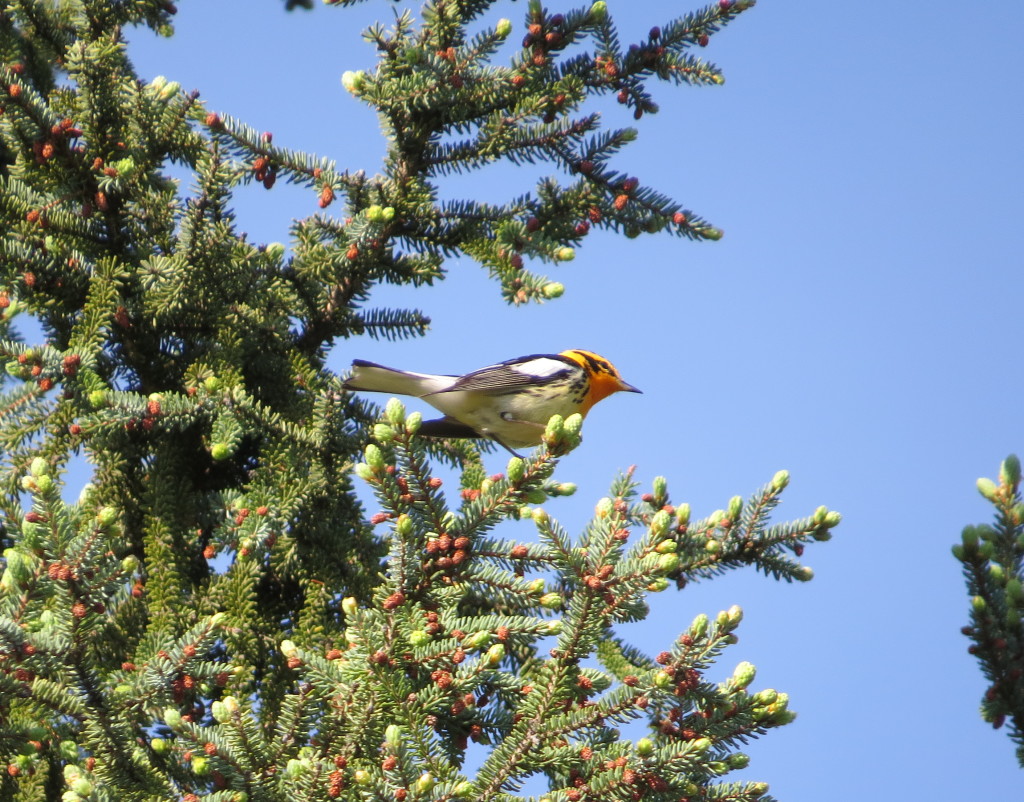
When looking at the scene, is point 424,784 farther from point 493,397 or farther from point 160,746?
point 493,397

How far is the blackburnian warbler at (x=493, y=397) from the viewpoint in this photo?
4543 mm

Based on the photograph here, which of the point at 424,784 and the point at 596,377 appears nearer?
the point at 424,784

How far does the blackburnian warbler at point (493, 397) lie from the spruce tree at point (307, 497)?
0.47 feet

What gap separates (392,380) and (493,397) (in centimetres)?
45

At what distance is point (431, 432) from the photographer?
14.8 ft

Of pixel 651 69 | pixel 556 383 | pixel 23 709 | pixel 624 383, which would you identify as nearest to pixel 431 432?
pixel 556 383

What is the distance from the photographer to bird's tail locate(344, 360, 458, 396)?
4.20 metres

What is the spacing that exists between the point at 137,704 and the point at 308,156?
211cm

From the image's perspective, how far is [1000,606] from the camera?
3092mm

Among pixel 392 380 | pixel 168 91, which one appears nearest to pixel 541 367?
pixel 392 380

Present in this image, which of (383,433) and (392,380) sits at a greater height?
(392,380)

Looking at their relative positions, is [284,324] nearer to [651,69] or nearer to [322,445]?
[322,445]

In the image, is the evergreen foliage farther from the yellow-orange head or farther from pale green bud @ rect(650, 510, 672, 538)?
the yellow-orange head

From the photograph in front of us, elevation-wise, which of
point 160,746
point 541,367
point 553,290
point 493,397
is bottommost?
point 160,746
